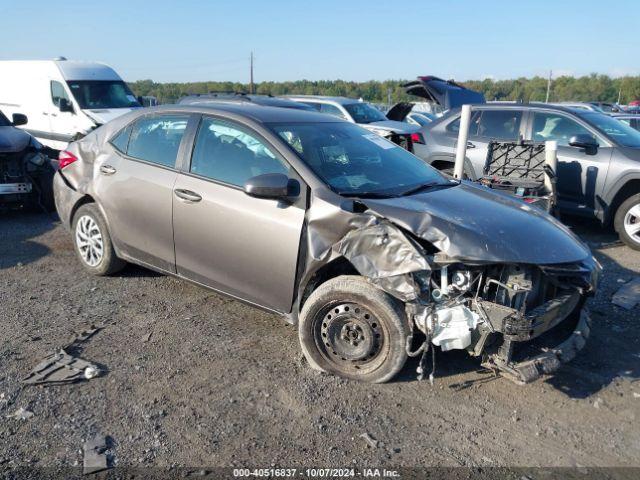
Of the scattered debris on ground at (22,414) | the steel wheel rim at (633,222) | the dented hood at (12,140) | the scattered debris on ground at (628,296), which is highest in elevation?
the dented hood at (12,140)

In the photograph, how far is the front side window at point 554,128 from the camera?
784cm

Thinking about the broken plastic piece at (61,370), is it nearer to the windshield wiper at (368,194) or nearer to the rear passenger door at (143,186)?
the rear passenger door at (143,186)

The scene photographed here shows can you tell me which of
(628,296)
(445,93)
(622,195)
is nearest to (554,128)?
(622,195)

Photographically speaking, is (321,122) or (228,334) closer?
(228,334)

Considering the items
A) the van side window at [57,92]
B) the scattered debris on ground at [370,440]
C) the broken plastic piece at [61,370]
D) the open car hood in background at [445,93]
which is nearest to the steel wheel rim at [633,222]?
the open car hood in background at [445,93]

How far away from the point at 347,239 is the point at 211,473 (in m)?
1.62

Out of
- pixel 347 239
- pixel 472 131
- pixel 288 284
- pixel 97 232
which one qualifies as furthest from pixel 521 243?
pixel 472 131

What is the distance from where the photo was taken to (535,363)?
133 inches

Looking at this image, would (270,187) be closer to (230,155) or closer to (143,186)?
(230,155)

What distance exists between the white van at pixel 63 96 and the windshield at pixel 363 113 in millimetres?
5388

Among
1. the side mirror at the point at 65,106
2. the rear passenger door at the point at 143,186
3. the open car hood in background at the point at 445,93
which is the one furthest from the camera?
the side mirror at the point at 65,106

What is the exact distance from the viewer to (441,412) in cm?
346

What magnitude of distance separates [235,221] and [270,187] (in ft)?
1.64

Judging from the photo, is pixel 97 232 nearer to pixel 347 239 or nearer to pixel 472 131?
pixel 347 239
